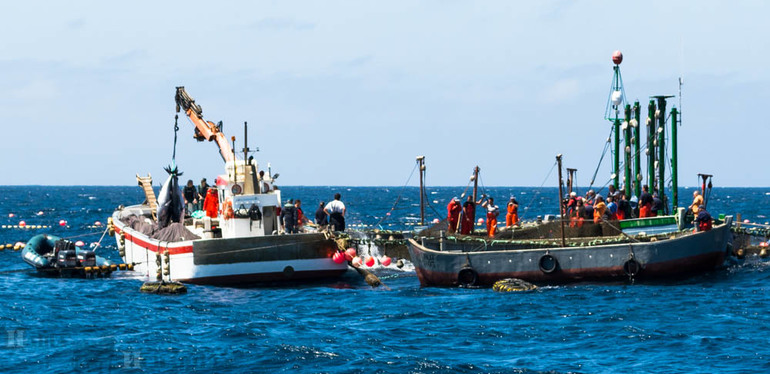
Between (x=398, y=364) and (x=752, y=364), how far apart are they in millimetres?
6963

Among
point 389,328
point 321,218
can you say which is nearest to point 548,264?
point 389,328

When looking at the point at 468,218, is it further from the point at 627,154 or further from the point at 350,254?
the point at 627,154

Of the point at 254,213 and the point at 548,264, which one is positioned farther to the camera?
the point at 254,213

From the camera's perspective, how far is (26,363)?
21422mm

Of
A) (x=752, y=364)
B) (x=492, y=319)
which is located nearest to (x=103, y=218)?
(x=492, y=319)

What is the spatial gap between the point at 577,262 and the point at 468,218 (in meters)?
4.63

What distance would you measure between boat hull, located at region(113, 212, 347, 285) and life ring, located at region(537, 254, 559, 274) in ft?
21.1

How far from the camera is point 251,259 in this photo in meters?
32.6

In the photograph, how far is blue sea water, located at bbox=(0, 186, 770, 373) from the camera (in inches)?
837

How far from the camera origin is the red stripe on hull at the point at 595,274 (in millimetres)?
31344

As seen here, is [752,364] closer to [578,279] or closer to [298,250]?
[578,279]

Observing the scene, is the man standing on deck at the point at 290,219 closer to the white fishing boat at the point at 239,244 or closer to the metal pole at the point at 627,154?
the white fishing boat at the point at 239,244

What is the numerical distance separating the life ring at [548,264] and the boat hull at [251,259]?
6440mm

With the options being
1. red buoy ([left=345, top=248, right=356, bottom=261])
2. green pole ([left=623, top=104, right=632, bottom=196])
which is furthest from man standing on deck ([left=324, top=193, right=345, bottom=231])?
green pole ([left=623, top=104, right=632, bottom=196])
